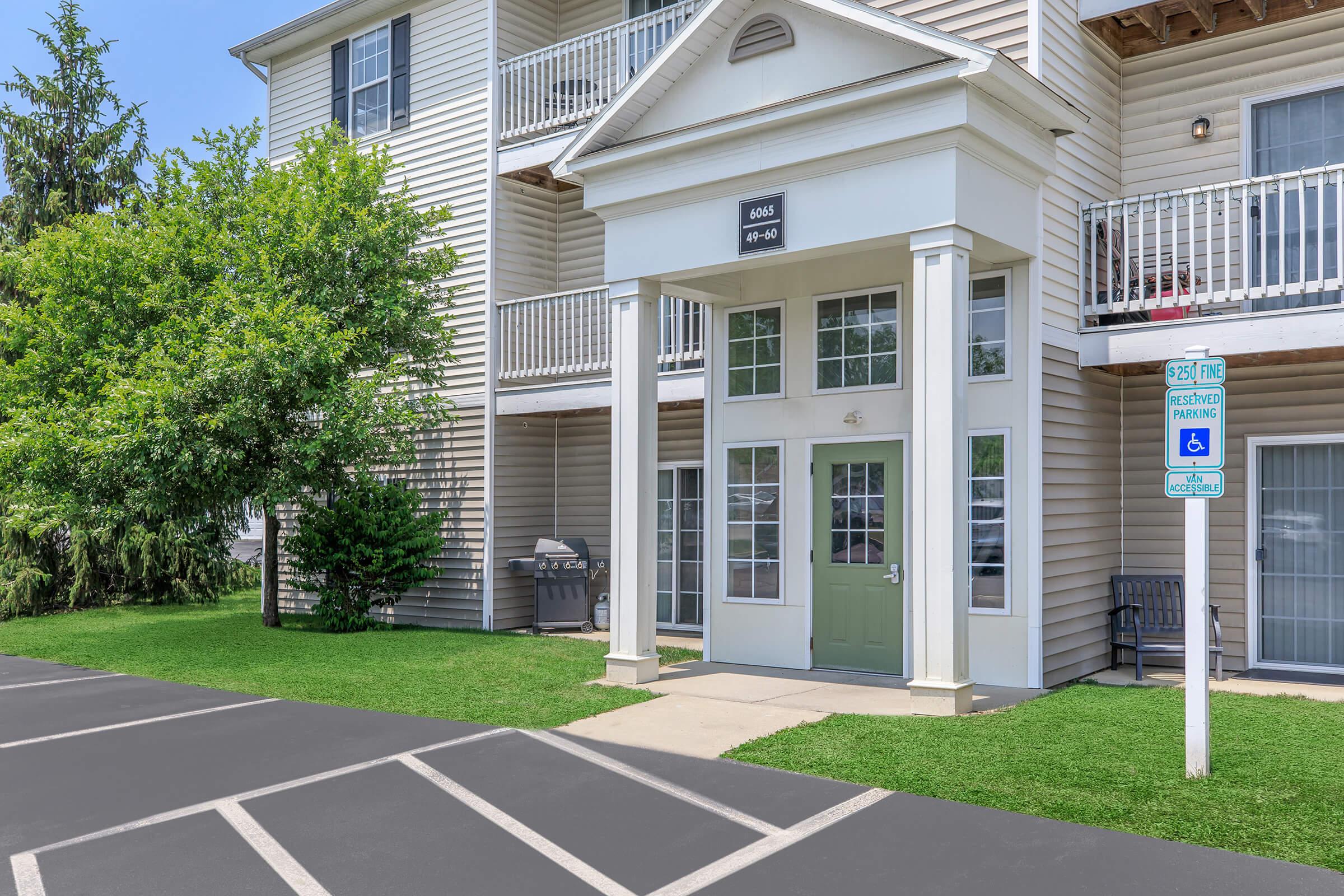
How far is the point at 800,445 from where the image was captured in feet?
33.7

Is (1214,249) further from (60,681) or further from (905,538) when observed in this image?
(60,681)

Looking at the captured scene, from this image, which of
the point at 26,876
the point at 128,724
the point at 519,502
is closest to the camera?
the point at 26,876

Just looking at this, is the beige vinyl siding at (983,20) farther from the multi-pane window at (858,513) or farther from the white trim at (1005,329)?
the multi-pane window at (858,513)

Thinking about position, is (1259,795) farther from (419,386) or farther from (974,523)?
(419,386)

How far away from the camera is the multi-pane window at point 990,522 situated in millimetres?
9016

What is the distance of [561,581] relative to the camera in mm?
13305

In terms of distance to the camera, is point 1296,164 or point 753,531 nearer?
point 1296,164

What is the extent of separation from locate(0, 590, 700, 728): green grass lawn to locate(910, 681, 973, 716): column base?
7.35ft

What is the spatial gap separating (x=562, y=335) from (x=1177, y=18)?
25.0ft

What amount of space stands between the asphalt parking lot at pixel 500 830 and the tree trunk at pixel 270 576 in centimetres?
618

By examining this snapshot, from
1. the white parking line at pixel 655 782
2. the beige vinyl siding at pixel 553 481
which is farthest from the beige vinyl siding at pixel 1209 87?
the white parking line at pixel 655 782

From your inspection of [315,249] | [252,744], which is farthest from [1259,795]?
[315,249]

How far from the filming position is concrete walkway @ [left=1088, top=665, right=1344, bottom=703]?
27.7 feet

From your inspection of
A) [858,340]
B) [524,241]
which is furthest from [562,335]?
[858,340]
